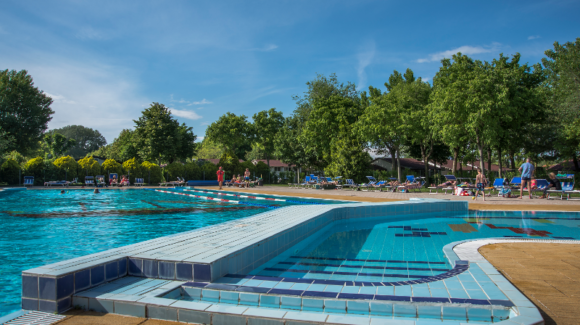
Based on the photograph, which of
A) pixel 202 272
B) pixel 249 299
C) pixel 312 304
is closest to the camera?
pixel 312 304

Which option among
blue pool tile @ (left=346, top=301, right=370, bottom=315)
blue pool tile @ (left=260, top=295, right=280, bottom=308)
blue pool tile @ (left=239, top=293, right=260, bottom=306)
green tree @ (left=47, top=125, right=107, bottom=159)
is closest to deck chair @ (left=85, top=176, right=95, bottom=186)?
blue pool tile @ (left=239, top=293, right=260, bottom=306)

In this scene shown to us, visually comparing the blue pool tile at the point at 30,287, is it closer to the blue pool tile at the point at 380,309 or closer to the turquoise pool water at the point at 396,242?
the turquoise pool water at the point at 396,242

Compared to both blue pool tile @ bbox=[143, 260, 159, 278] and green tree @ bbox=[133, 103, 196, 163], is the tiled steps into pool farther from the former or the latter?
green tree @ bbox=[133, 103, 196, 163]

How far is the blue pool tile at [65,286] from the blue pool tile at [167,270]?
738 mm

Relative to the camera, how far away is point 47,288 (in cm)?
264

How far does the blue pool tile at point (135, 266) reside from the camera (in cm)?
334

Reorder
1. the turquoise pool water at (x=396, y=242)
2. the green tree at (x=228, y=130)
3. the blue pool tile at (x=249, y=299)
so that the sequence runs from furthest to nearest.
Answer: the green tree at (x=228, y=130) → the turquoise pool water at (x=396, y=242) → the blue pool tile at (x=249, y=299)

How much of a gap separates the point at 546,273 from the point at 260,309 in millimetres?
3144

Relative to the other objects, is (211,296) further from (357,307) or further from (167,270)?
(357,307)

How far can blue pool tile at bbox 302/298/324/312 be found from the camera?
2.63m

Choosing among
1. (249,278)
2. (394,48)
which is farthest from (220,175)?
(249,278)

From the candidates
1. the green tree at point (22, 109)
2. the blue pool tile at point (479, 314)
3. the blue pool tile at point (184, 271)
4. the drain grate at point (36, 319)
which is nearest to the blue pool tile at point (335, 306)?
the blue pool tile at point (479, 314)

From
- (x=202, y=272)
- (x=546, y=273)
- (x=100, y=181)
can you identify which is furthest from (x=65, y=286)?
(x=100, y=181)

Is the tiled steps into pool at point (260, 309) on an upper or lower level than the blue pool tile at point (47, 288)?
lower
